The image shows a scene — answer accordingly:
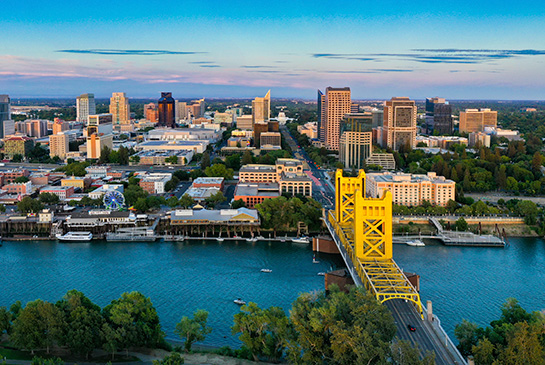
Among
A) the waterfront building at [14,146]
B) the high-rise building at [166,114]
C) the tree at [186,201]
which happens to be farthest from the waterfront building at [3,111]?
the tree at [186,201]

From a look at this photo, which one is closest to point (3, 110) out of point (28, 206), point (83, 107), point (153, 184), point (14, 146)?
point (14, 146)

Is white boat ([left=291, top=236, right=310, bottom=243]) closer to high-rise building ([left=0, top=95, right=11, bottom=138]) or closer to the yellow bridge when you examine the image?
the yellow bridge

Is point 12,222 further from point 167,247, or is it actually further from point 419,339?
point 419,339

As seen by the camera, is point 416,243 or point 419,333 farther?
point 416,243

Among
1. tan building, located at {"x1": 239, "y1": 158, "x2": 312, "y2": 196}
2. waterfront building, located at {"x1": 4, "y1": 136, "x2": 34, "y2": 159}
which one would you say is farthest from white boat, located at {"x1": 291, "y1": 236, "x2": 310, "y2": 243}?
waterfront building, located at {"x1": 4, "y1": 136, "x2": 34, "y2": 159}

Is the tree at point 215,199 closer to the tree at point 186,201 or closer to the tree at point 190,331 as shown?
the tree at point 186,201

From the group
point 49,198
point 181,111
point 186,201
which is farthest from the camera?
point 181,111

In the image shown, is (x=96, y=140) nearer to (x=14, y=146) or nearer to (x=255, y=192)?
(x=14, y=146)

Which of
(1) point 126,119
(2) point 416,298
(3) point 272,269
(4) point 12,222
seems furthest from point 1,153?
(2) point 416,298
